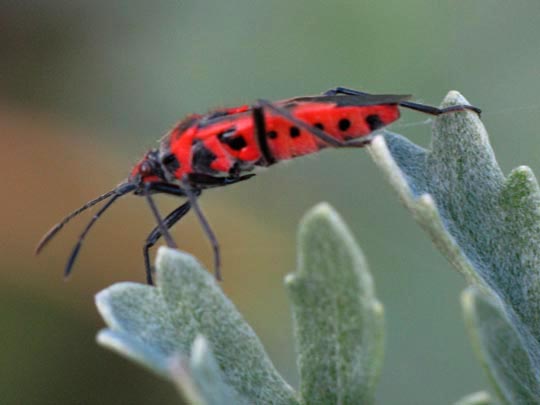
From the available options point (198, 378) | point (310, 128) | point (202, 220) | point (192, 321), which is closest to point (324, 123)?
point (310, 128)

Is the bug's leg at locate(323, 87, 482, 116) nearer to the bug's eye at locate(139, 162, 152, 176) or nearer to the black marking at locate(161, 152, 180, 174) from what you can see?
the black marking at locate(161, 152, 180, 174)

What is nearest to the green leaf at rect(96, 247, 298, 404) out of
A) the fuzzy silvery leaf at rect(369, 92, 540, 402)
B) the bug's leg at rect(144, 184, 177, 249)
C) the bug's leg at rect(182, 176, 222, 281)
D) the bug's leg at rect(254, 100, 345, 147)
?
the fuzzy silvery leaf at rect(369, 92, 540, 402)

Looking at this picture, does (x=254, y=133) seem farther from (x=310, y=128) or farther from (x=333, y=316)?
(x=333, y=316)

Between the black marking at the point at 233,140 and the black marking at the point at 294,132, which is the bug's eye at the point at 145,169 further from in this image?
the black marking at the point at 294,132

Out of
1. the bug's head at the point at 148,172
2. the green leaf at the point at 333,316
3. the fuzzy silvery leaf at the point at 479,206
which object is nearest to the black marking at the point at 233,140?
the bug's head at the point at 148,172

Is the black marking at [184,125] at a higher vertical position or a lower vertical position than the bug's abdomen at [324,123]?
higher

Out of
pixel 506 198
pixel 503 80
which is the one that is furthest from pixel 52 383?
pixel 506 198
